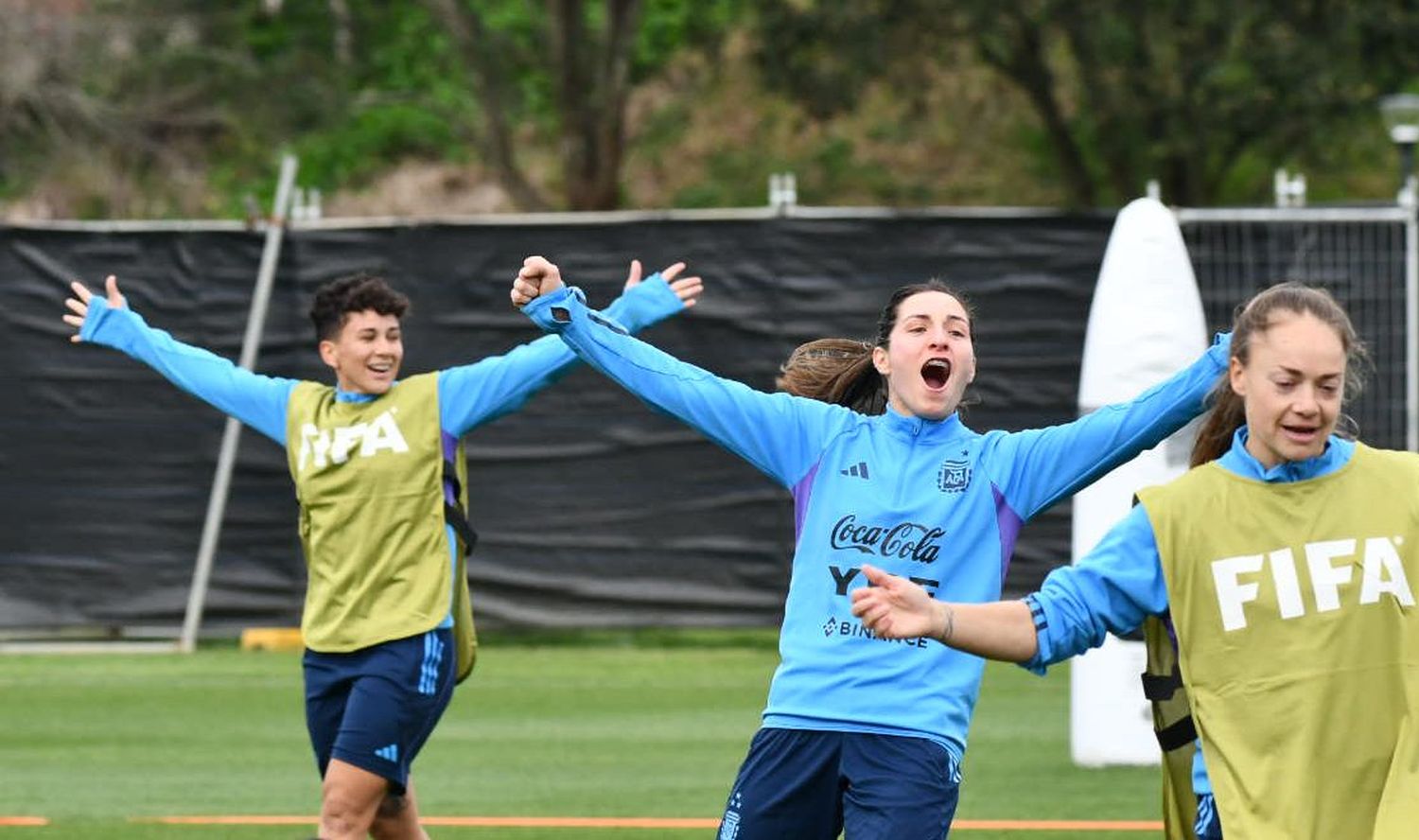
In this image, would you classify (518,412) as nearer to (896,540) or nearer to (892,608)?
(896,540)

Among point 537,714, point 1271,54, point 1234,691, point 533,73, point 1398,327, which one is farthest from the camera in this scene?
point 533,73

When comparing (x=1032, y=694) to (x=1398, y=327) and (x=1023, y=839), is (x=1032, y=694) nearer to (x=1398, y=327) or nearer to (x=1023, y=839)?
(x=1398, y=327)

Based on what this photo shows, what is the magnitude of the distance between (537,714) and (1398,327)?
589 centimetres

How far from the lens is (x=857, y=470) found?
5.65 m

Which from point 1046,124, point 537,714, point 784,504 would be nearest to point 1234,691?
point 537,714

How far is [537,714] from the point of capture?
1249 cm

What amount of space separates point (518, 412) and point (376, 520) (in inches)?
293

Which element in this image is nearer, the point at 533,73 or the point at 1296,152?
the point at 1296,152

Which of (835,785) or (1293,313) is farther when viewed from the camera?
(835,785)

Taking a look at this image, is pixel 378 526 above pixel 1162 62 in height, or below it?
below

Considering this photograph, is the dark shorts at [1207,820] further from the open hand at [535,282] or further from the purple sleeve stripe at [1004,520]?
the open hand at [535,282]

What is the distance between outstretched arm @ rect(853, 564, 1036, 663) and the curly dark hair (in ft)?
12.2

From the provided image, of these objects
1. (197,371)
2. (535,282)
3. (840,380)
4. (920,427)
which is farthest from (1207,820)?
(197,371)

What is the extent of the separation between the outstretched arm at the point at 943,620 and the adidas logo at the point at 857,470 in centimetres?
116
